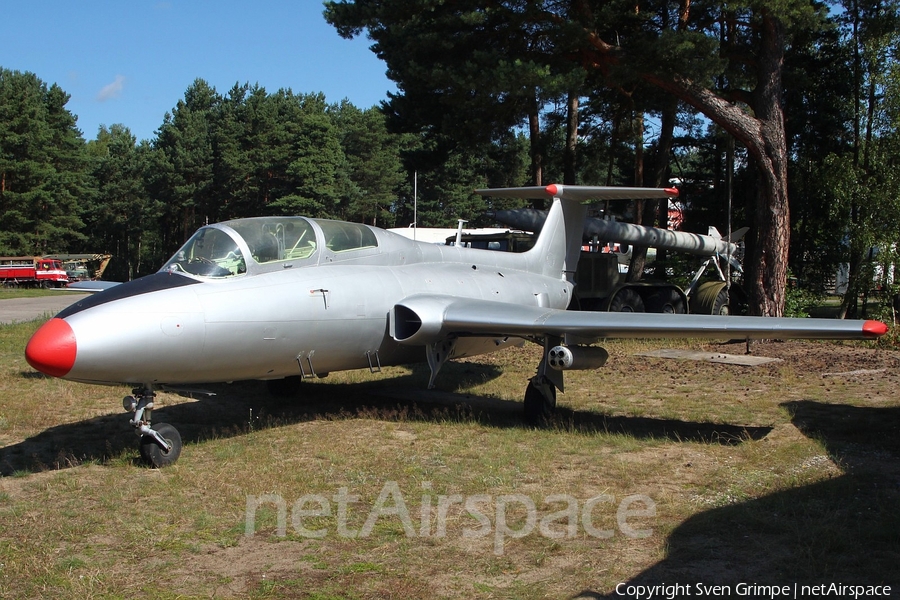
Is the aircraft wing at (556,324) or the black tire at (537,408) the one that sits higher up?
the aircraft wing at (556,324)

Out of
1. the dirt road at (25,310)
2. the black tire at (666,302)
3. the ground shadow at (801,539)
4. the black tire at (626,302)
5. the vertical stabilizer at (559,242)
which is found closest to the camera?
the ground shadow at (801,539)

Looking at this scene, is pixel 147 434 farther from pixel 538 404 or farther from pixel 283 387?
pixel 538 404

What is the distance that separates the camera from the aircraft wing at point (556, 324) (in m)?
8.05

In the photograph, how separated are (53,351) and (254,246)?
2.35 m

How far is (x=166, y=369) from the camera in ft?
22.8

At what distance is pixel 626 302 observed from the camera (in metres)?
18.8

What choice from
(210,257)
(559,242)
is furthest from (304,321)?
(559,242)

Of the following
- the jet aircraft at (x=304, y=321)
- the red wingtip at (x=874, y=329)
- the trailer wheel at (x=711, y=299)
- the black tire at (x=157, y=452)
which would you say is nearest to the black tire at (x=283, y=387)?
the jet aircraft at (x=304, y=321)

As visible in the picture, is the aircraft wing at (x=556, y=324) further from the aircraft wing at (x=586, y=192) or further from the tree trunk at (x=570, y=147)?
the tree trunk at (x=570, y=147)

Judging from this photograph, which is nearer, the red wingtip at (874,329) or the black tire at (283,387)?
the red wingtip at (874,329)

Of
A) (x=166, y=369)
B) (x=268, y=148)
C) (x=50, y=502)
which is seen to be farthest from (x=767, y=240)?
(x=268, y=148)

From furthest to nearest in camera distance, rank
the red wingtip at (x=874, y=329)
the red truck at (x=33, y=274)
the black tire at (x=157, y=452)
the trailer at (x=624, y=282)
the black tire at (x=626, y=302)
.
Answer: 1. the red truck at (x=33, y=274)
2. the trailer at (x=624, y=282)
3. the black tire at (x=626, y=302)
4. the red wingtip at (x=874, y=329)
5. the black tire at (x=157, y=452)

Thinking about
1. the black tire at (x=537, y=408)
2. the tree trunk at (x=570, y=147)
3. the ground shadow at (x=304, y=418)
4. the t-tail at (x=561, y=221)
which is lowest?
the ground shadow at (x=304, y=418)

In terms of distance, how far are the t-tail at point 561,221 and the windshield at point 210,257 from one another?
541 cm
